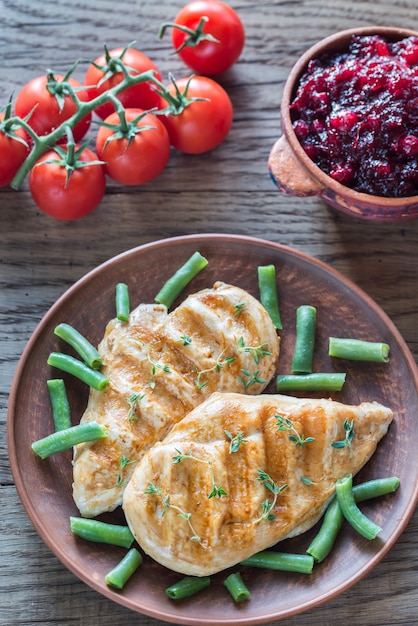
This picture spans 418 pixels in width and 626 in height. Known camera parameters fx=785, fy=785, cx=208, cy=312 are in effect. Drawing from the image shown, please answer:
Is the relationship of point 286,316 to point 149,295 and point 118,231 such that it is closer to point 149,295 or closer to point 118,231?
point 149,295

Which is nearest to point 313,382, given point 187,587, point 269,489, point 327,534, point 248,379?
point 248,379

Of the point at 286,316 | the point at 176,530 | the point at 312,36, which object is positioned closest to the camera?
the point at 176,530

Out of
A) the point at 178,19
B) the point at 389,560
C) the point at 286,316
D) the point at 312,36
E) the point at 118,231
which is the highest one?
the point at 178,19

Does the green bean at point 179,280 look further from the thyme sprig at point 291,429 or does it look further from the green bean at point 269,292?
the thyme sprig at point 291,429

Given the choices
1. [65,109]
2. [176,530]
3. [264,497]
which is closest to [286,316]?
[264,497]

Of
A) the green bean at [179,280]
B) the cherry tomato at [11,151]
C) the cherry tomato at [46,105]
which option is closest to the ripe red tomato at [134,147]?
the cherry tomato at [46,105]

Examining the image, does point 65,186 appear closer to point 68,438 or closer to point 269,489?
point 68,438
